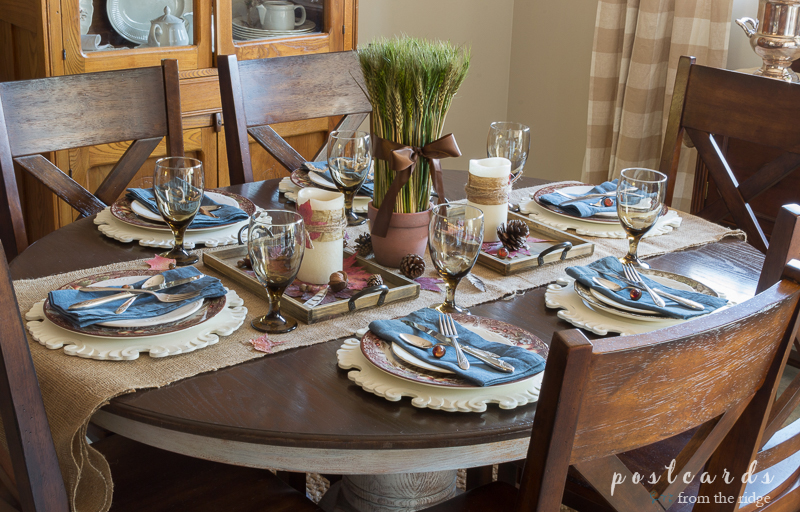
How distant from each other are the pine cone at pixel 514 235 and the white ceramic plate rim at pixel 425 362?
334 millimetres

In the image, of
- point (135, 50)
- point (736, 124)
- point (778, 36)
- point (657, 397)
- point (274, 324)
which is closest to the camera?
point (657, 397)

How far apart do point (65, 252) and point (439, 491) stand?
786 millimetres

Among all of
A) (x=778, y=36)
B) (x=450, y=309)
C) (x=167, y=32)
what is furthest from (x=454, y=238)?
(x=167, y=32)

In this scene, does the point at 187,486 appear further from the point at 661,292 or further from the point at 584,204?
the point at 584,204

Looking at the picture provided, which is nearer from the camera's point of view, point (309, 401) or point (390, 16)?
point (309, 401)

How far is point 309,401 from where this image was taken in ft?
2.89

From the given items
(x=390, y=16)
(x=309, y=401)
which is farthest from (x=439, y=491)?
(x=390, y=16)

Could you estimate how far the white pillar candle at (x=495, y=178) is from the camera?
133 centimetres

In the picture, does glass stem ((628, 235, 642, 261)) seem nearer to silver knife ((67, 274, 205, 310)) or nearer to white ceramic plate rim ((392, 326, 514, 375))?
white ceramic plate rim ((392, 326, 514, 375))

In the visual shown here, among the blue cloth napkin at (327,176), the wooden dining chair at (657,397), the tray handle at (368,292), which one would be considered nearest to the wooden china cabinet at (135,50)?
the blue cloth napkin at (327,176)

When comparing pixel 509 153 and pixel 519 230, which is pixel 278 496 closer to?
pixel 519 230

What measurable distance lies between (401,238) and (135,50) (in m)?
1.51

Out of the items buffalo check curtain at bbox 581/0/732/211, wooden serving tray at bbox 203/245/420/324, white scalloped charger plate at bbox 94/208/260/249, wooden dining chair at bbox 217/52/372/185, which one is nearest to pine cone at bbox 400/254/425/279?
wooden serving tray at bbox 203/245/420/324

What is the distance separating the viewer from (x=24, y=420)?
0.86 m
